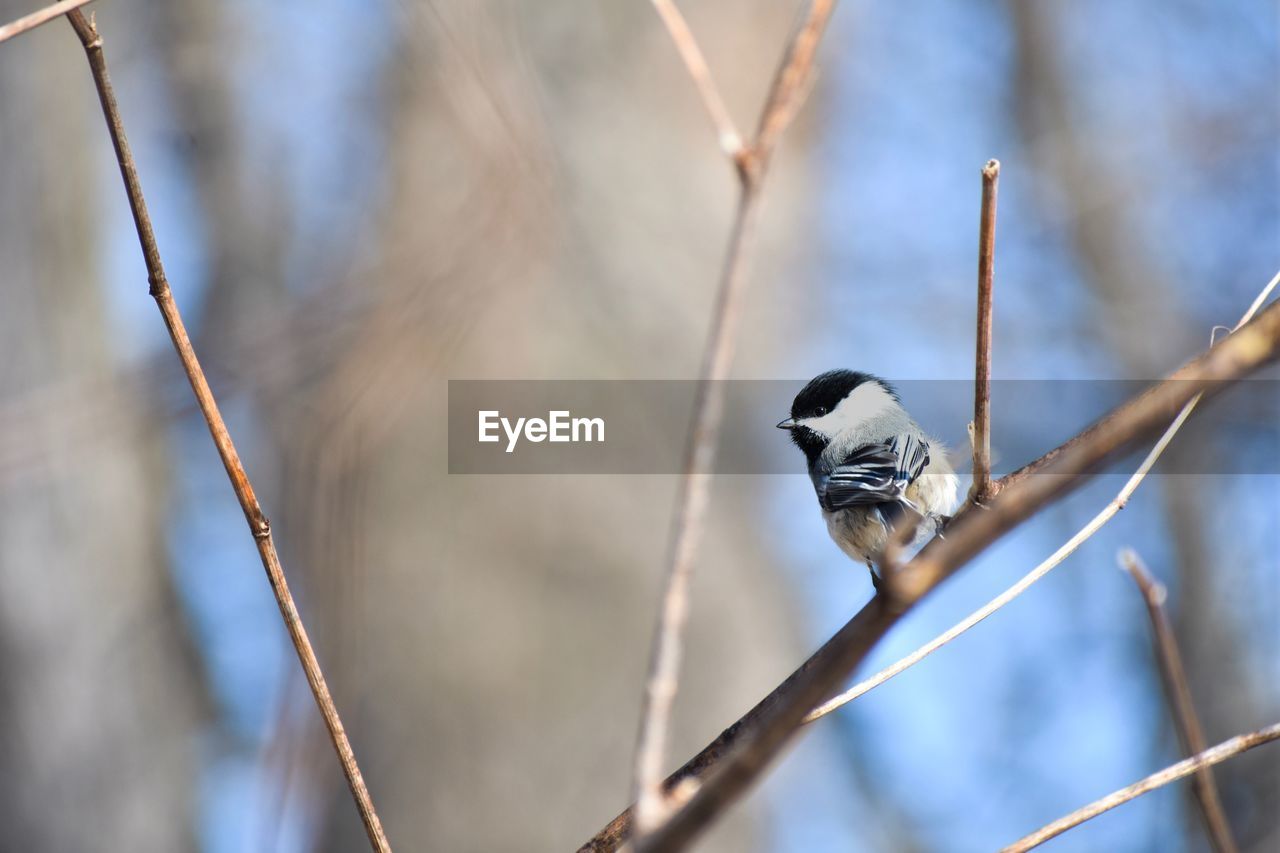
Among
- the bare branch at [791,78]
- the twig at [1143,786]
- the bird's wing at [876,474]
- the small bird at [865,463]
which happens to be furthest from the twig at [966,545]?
the bird's wing at [876,474]

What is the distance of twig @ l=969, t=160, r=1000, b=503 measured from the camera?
25.6 inches

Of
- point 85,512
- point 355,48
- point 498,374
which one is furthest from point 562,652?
point 355,48

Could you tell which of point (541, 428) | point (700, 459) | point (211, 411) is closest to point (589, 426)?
point (541, 428)

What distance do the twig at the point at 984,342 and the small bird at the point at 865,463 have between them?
0.58 metres

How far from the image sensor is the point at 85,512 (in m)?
2.83

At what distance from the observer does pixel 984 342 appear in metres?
0.73

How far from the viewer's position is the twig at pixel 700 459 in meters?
0.45

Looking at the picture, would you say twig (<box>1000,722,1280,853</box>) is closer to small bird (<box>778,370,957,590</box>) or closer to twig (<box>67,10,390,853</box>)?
twig (<box>67,10,390,853</box>)

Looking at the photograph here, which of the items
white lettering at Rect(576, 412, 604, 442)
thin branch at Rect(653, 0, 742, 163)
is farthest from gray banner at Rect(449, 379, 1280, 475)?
thin branch at Rect(653, 0, 742, 163)

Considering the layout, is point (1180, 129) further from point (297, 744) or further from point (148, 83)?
point (297, 744)

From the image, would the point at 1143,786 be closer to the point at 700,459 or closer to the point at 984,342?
the point at 984,342

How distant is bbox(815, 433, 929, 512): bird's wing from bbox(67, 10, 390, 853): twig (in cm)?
94

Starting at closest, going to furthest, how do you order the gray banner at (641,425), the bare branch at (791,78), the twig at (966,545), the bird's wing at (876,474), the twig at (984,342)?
1. the twig at (966,545)
2. the bare branch at (791,78)
3. the twig at (984,342)
4. the bird's wing at (876,474)
5. the gray banner at (641,425)

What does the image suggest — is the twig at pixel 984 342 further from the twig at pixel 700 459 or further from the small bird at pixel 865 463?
the small bird at pixel 865 463
